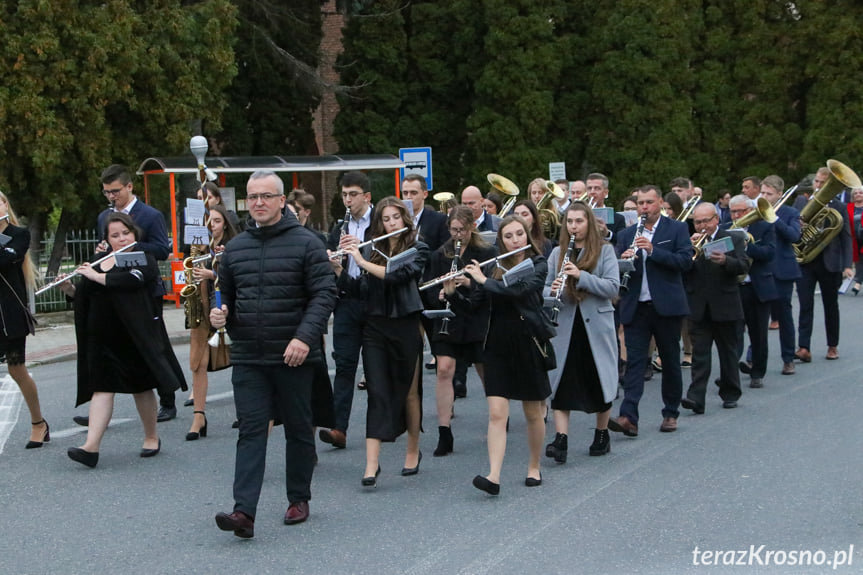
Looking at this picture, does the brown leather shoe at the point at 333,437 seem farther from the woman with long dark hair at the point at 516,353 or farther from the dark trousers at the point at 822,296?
the dark trousers at the point at 822,296

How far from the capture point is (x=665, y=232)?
902cm

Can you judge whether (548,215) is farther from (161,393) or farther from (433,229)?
(161,393)

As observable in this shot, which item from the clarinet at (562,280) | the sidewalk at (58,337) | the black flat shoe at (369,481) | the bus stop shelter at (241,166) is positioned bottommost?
the sidewalk at (58,337)

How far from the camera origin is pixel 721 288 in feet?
31.8

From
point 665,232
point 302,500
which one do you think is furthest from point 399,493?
point 665,232

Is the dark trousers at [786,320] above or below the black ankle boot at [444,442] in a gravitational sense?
above

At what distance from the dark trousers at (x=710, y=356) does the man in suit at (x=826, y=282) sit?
9.55ft

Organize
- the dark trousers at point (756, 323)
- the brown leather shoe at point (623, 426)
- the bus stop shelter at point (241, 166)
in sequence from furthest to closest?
the bus stop shelter at point (241, 166), the dark trousers at point (756, 323), the brown leather shoe at point (623, 426)

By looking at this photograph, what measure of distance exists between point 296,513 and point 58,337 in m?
11.4

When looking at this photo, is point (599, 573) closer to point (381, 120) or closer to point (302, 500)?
point (302, 500)

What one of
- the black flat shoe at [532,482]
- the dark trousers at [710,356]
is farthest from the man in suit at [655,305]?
the black flat shoe at [532,482]

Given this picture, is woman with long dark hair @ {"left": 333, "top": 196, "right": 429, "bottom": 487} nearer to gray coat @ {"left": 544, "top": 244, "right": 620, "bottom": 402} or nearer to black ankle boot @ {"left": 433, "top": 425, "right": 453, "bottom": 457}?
black ankle boot @ {"left": 433, "top": 425, "right": 453, "bottom": 457}

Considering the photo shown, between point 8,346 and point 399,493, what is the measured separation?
335 cm

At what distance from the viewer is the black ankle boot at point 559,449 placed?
7.89m
